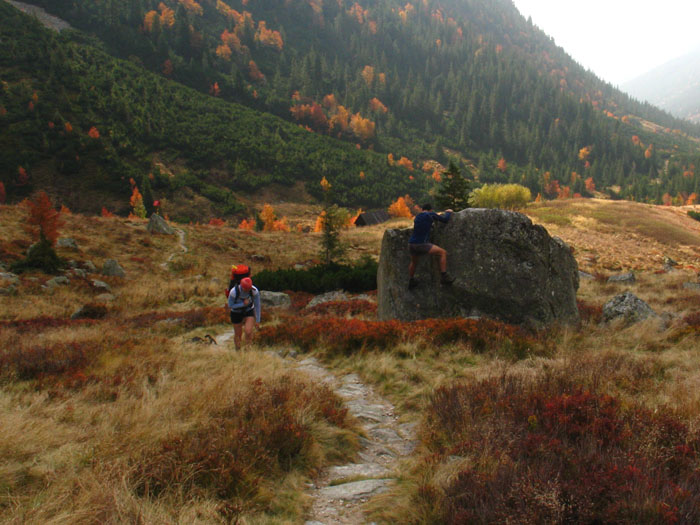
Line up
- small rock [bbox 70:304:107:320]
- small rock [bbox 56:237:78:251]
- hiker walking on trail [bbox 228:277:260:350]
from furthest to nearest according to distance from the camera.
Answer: small rock [bbox 56:237:78:251] < small rock [bbox 70:304:107:320] < hiker walking on trail [bbox 228:277:260:350]

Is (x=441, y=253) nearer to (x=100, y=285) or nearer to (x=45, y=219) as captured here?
(x=100, y=285)

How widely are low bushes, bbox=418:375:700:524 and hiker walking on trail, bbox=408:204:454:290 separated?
5.31 metres

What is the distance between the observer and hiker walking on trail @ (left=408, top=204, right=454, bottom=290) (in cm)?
967

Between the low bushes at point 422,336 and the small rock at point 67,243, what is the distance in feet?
90.8

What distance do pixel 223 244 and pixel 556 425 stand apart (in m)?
39.6

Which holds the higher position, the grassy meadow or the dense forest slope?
the dense forest slope

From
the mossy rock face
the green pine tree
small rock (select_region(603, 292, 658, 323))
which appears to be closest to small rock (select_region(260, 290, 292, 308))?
small rock (select_region(603, 292, 658, 323))

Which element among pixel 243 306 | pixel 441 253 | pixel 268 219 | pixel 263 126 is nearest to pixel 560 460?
pixel 441 253

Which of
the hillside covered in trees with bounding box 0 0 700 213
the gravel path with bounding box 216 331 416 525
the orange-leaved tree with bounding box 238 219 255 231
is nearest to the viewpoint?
the gravel path with bounding box 216 331 416 525

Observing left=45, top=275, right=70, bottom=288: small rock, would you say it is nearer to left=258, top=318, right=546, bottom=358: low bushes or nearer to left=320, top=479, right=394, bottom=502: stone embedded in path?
left=258, top=318, right=546, bottom=358: low bushes

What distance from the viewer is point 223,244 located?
3972cm

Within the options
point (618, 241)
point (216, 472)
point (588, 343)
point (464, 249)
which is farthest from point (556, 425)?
point (618, 241)

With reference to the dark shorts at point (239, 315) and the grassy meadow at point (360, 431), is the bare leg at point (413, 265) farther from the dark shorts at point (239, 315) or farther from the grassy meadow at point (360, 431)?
the dark shorts at point (239, 315)

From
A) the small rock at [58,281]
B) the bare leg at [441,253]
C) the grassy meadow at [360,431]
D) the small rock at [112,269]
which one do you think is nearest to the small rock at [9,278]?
the small rock at [58,281]
